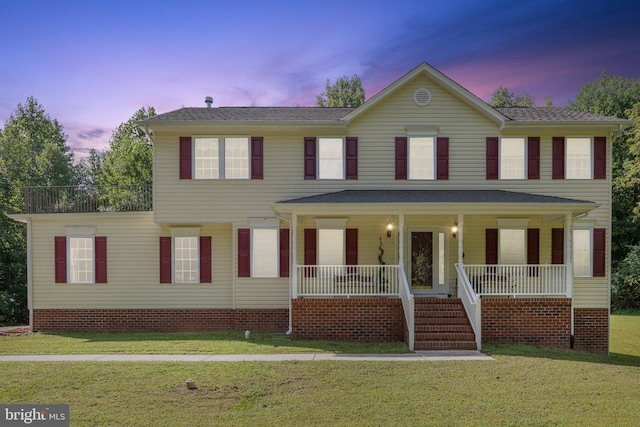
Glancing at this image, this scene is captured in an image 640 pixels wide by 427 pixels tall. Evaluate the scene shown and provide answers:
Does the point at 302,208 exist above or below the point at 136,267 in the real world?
above

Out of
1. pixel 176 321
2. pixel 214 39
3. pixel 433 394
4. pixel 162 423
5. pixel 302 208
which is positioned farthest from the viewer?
pixel 214 39

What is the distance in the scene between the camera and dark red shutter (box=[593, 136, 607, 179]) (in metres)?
12.6

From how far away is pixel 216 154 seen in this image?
12695 mm

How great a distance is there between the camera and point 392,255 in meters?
12.9

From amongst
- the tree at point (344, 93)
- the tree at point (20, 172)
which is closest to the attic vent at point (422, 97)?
the tree at point (344, 93)

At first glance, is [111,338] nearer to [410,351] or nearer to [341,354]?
[341,354]

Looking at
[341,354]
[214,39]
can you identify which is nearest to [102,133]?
[214,39]

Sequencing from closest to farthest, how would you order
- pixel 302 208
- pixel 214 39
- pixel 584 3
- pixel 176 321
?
pixel 302 208 < pixel 176 321 < pixel 214 39 < pixel 584 3

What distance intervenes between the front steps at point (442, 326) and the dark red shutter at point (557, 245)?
4386mm

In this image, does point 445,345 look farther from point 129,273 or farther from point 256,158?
point 129,273

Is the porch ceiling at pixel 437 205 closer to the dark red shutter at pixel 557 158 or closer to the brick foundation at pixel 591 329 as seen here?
the dark red shutter at pixel 557 158

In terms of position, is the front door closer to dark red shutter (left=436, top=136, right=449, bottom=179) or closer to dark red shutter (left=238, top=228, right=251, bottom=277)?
dark red shutter (left=436, top=136, right=449, bottom=179)

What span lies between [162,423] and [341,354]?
4.60 m

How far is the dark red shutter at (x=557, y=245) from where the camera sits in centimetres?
1244
